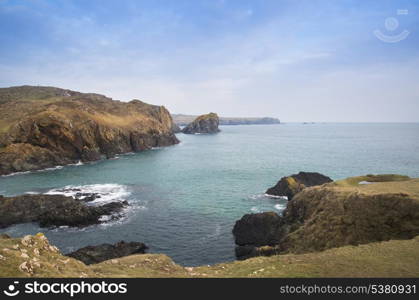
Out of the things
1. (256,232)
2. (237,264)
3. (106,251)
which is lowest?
(106,251)

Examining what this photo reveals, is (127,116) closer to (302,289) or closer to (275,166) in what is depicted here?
(275,166)

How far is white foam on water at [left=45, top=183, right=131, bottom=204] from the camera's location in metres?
57.9

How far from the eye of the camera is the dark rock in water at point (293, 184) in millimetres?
56469

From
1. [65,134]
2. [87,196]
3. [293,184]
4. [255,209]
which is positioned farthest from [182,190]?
[65,134]

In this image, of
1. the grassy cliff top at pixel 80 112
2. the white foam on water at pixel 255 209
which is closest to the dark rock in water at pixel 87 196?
the white foam on water at pixel 255 209

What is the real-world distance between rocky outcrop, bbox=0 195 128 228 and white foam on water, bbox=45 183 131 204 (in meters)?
6.49

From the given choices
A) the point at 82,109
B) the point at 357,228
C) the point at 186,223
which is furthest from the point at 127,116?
the point at 357,228

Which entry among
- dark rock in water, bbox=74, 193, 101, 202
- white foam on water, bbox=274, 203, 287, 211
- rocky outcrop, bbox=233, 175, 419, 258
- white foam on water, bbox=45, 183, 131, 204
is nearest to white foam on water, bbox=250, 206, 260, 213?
white foam on water, bbox=274, 203, 287, 211

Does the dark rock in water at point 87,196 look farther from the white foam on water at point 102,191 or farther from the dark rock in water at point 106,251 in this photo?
the dark rock in water at point 106,251

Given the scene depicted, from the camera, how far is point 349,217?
86.3ft

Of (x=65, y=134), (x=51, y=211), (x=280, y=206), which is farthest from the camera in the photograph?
(x=65, y=134)

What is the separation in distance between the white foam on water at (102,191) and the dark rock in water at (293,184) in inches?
1267

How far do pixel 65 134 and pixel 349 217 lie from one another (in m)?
103
